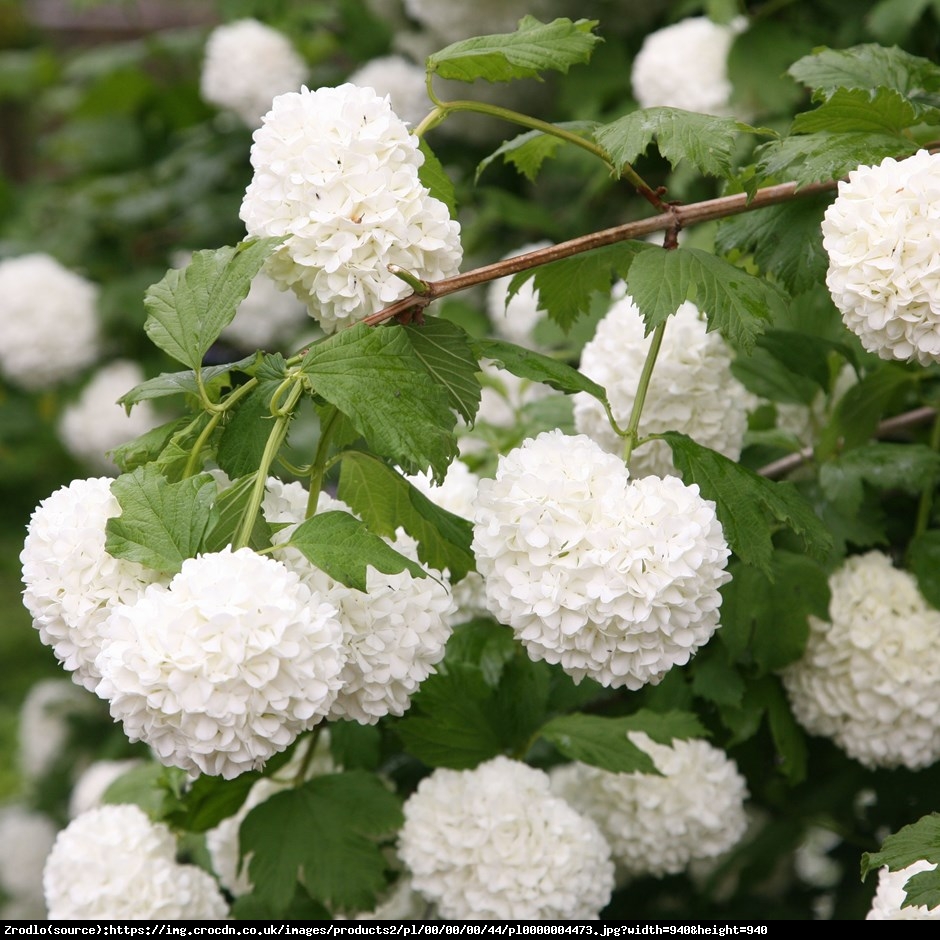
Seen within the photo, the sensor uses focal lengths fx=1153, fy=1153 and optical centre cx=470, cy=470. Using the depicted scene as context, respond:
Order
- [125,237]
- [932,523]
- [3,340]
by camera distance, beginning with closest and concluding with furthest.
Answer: [932,523], [3,340], [125,237]

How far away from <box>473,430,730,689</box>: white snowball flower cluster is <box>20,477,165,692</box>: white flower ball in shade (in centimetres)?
35

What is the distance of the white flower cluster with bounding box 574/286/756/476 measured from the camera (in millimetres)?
1558

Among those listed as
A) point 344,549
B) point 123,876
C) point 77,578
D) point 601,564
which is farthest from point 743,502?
point 123,876

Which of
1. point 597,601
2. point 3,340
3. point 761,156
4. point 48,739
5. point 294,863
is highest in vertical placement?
point 761,156

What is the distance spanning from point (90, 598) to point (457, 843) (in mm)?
678

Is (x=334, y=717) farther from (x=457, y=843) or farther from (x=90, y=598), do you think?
(x=457, y=843)

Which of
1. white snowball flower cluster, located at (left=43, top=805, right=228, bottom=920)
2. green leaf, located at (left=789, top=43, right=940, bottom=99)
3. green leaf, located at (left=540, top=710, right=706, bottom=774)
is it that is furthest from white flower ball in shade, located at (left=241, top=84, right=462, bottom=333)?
white snowball flower cluster, located at (left=43, top=805, right=228, bottom=920)

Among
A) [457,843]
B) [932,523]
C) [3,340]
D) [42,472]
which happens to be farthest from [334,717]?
[42,472]

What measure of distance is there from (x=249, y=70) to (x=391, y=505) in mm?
2185

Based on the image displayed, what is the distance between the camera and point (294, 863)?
153 cm

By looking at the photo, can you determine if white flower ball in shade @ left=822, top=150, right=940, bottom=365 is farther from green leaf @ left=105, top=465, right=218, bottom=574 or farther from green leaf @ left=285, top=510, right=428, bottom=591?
green leaf @ left=105, top=465, right=218, bottom=574

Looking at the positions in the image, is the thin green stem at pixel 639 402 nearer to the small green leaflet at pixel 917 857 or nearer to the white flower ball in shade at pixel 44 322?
the small green leaflet at pixel 917 857

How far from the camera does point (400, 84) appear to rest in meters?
3.00

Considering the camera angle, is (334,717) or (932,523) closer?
(334,717)
